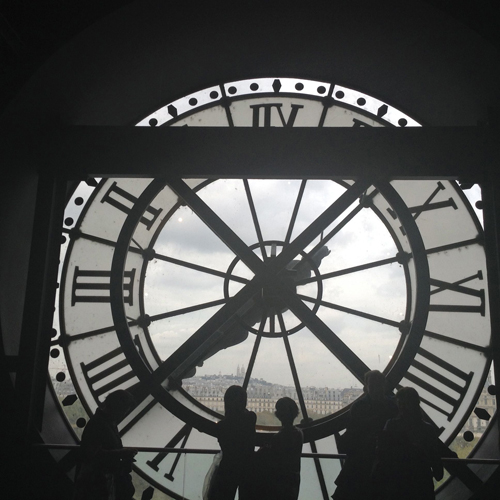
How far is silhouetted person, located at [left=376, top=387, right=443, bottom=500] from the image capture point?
191cm

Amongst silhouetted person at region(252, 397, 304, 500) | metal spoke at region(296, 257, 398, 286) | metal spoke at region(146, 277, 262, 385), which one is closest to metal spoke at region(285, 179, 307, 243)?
metal spoke at region(296, 257, 398, 286)

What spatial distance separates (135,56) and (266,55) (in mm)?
954

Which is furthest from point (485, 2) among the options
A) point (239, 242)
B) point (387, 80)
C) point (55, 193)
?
point (55, 193)

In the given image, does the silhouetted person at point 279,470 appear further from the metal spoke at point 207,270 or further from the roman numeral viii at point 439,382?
the roman numeral viii at point 439,382

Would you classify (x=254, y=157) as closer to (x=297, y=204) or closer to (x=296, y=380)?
(x=297, y=204)

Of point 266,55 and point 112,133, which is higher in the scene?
point 266,55

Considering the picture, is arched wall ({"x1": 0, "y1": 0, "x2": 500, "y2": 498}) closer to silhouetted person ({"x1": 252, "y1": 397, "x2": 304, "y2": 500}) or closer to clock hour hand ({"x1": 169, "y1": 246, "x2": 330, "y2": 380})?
clock hour hand ({"x1": 169, "y1": 246, "x2": 330, "y2": 380})

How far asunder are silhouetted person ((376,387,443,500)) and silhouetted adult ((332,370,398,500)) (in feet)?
0.21

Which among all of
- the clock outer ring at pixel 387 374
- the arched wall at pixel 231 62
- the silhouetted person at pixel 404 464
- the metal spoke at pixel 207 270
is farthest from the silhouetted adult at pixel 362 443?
the arched wall at pixel 231 62

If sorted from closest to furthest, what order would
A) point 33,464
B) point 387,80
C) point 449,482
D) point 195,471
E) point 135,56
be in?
point 195,471, point 33,464, point 449,482, point 135,56, point 387,80

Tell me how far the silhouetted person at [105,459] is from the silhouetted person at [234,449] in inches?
16.7

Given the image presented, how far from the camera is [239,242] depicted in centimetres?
297

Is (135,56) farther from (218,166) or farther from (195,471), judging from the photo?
(195,471)

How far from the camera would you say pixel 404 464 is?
192 centimetres
